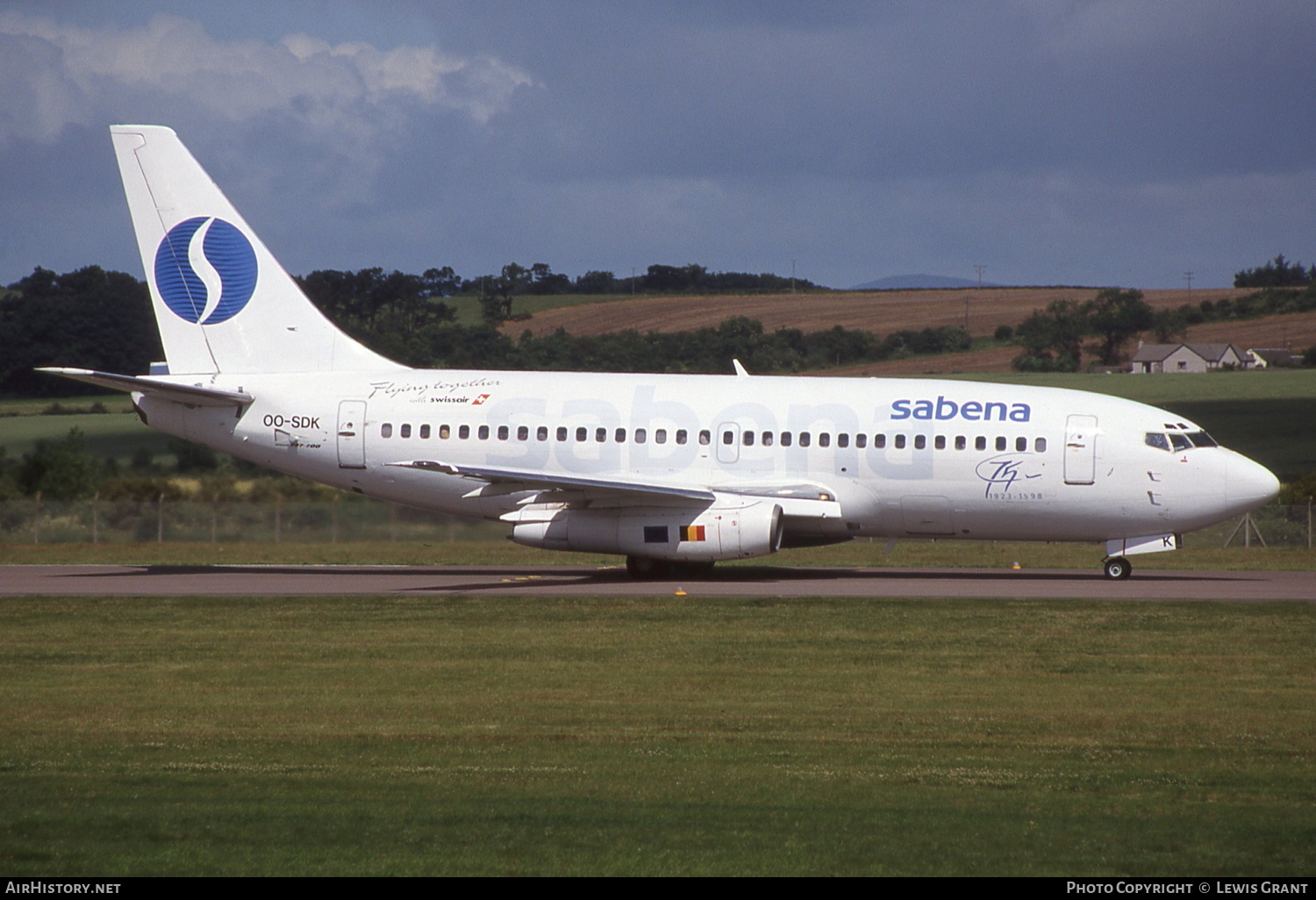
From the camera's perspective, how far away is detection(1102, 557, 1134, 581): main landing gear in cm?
2766

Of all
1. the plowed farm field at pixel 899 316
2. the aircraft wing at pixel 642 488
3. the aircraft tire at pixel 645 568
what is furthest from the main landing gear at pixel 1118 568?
the plowed farm field at pixel 899 316

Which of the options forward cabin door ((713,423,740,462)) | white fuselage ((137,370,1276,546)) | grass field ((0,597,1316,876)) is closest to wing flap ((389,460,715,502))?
white fuselage ((137,370,1276,546))

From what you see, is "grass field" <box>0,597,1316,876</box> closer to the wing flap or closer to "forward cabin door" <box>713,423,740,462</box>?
the wing flap

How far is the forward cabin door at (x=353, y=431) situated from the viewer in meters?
28.8

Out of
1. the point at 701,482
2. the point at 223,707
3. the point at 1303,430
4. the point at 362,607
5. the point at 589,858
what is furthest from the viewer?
the point at 1303,430

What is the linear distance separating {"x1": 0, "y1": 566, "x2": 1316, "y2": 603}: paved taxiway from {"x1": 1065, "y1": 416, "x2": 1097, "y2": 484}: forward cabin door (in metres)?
2.00

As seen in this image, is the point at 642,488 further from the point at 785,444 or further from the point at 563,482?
the point at 785,444

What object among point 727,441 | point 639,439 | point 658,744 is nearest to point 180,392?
point 639,439

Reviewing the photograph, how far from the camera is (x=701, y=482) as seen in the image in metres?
27.9

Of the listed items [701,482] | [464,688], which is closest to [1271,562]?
[701,482]

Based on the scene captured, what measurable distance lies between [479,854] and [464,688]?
6.48m

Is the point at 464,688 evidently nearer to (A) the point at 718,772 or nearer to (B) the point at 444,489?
(A) the point at 718,772

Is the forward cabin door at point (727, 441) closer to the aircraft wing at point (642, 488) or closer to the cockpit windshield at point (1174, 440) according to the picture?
the aircraft wing at point (642, 488)

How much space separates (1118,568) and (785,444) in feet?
22.4
